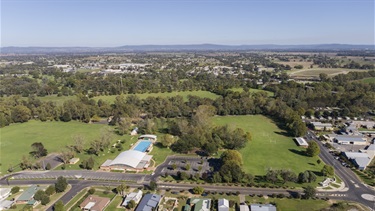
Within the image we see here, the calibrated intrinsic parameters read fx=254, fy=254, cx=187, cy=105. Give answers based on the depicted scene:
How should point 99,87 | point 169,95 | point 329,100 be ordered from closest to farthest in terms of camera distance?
point 329,100 → point 169,95 → point 99,87

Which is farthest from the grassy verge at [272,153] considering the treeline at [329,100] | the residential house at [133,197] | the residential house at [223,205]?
the residential house at [133,197]

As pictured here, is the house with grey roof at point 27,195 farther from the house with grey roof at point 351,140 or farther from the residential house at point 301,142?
the house with grey roof at point 351,140

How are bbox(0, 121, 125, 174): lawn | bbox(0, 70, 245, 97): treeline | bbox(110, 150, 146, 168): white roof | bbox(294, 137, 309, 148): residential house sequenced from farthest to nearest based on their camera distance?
bbox(0, 70, 245, 97): treeline
bbox(294, 137, 309, 148): residential house
bbox(0, 121, 125, 174): lawn
bbox(110, 150, 146, 168): white roof

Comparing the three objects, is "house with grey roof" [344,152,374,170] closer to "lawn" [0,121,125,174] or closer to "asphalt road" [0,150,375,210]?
"asphalt road" [0,150,375,210]

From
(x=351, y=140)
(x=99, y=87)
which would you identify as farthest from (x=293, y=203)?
Answer: (x=99, y=87)

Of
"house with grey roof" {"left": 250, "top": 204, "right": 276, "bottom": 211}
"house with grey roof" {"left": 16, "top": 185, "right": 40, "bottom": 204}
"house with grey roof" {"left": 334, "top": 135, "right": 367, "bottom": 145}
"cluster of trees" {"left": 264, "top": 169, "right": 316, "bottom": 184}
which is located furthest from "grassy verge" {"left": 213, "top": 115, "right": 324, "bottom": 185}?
"house with grey roof" {"left": 16, "top": 185, "right": 40, "bottom": 204}

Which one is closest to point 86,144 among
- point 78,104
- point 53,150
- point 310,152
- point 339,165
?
point 53,150

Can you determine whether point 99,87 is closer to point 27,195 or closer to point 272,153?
point 27,195

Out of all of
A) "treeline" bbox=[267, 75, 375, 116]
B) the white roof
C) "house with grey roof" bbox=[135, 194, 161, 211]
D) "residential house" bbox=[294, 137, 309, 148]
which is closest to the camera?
"house with grey roof" bbox=[135, 194, 161, 211]
